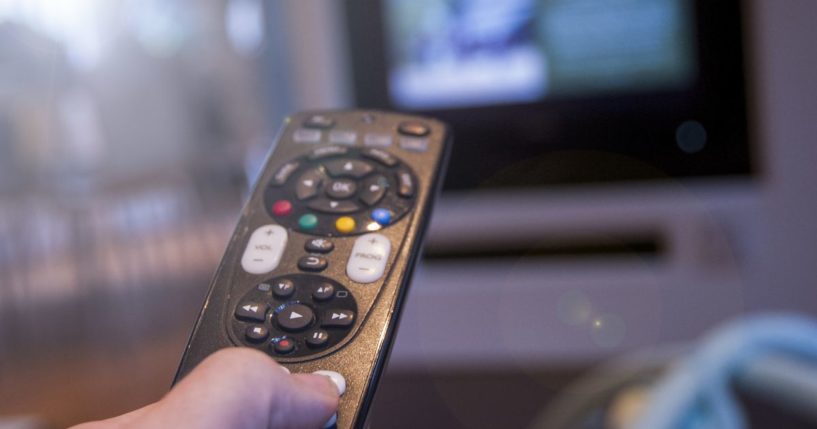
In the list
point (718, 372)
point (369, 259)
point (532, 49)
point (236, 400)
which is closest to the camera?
point (236, 400)

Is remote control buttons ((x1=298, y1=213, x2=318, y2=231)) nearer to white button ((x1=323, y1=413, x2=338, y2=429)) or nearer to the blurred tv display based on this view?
white button ((x1=323, y1=413, x2=338, y2=429))

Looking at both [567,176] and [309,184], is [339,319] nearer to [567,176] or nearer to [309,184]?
[309,184]

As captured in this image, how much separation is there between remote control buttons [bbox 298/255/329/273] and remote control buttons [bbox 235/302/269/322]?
0.08 ft

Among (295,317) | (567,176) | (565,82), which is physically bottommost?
(567,176)

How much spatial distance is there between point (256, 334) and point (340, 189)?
0.09 m

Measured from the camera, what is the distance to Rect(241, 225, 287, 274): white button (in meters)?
0.36

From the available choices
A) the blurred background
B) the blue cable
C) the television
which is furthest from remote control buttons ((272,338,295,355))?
Answer: the television

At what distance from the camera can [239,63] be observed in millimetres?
4109

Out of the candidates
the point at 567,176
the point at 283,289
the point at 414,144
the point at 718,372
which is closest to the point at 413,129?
the point at 414,144

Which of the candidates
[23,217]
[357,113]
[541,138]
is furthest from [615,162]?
[23,217]

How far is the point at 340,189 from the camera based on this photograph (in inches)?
15.4

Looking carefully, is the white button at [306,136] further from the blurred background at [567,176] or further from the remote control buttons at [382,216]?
the blurred background at [567,176]

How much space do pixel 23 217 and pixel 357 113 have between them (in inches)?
122

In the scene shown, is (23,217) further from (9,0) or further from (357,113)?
(357,113)
